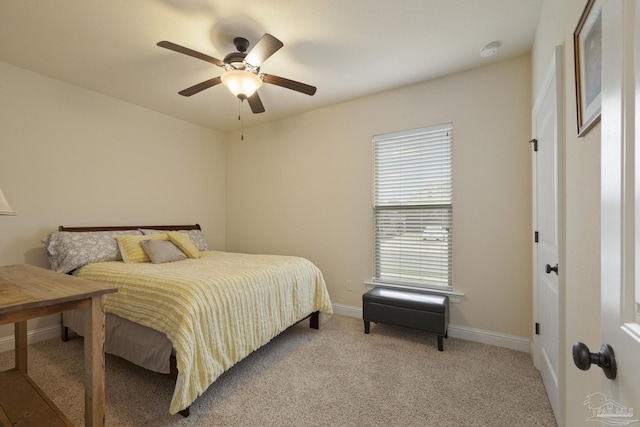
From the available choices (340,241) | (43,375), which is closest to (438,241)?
(340,241)

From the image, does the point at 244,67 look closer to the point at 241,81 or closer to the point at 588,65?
the point at 241,81

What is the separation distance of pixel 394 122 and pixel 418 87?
1.37 feet

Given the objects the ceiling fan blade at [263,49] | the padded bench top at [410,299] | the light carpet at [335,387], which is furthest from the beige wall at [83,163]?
the padded bench top at [410,299]

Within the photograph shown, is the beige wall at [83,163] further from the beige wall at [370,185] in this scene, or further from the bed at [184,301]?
the beige wall at [370,185]

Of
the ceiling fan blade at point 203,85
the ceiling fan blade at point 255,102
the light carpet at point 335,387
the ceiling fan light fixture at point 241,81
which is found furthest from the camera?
the ceiling fan blade at point 255,102

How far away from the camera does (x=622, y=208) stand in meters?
0.53

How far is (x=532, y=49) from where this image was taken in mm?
2344

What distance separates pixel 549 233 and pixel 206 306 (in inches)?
89.4

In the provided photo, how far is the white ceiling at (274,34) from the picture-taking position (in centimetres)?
189

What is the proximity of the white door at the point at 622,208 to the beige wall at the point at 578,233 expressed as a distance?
1.89ft

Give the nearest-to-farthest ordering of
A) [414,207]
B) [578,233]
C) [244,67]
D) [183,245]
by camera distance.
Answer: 1. [578,233]
2. [244,67]
3. [414,207]
4. [183,245]

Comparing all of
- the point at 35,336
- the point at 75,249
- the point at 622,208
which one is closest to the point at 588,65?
the point at 622,208

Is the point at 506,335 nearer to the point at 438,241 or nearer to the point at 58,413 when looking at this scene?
the point at 438,241

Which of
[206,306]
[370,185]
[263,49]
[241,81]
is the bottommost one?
[206,306]
